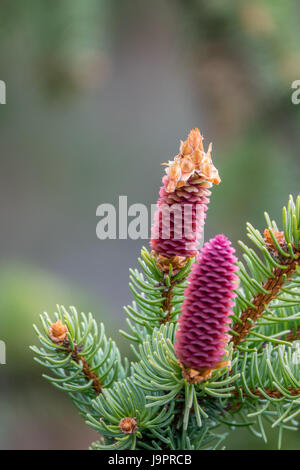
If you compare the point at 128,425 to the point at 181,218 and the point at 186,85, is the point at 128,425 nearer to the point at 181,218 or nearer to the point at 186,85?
the point at 181,218

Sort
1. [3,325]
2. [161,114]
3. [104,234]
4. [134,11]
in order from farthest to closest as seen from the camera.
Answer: [161,114], [134,11], [3,325], [104,234]

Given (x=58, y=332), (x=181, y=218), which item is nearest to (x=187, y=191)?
(x=181, y=218)

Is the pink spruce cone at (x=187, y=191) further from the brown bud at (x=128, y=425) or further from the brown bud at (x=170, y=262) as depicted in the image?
the brown bud at (x=128, y=425)

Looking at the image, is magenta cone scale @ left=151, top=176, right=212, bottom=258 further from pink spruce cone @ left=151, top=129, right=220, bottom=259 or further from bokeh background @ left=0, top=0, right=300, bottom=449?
bokeh background @ left=0, top=0, right=300, bottom=449

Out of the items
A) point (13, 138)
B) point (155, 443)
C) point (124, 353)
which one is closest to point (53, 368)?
point (155, 443)

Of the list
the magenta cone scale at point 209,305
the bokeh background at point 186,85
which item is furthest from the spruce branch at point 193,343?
the bokeh background at point 186,85

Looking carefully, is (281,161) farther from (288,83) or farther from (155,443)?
(155,443)
